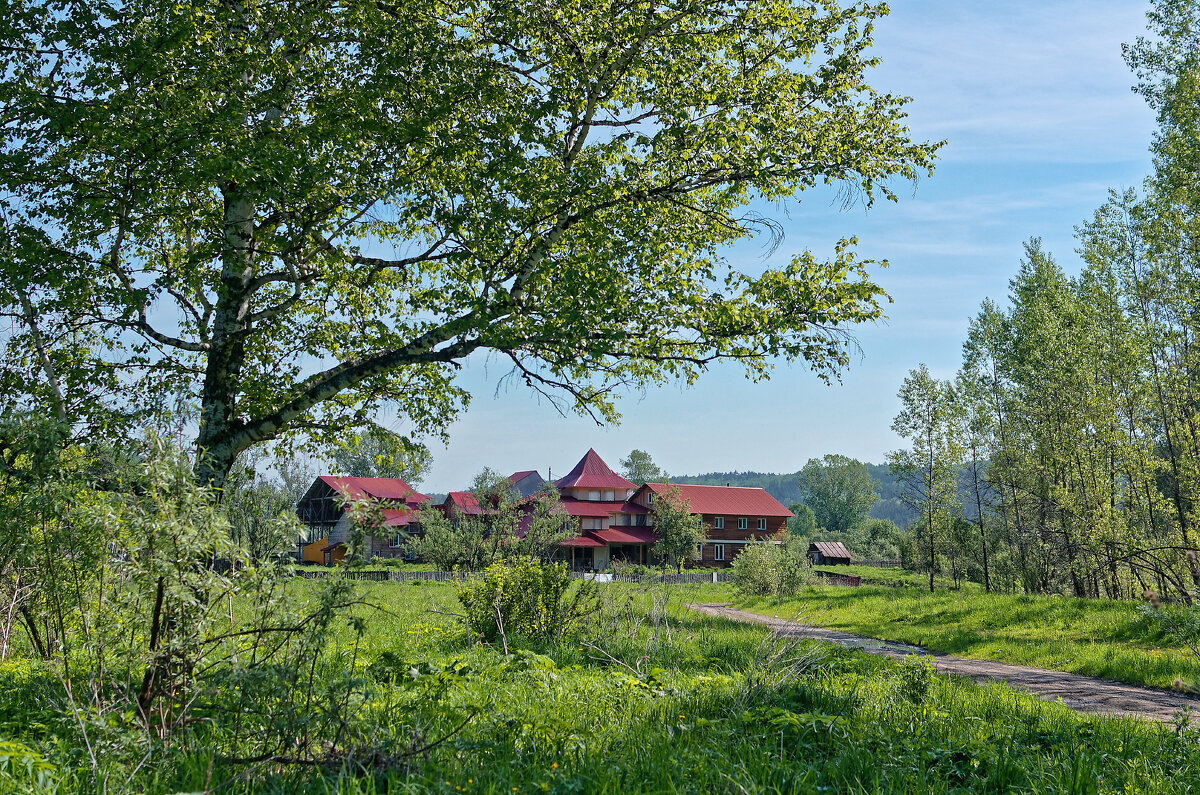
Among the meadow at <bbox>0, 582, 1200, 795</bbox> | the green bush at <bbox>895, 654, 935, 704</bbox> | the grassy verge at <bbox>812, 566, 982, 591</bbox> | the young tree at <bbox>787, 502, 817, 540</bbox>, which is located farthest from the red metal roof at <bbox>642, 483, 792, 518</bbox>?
the meadow at <bbox>0, 582, 1200, 795</bbox>

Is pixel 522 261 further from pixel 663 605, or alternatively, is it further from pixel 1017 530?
pixel 1017 530

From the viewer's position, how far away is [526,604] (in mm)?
10398

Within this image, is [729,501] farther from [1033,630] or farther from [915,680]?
[915,680]

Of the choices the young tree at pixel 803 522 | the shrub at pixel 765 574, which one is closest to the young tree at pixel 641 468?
the young tree at pixel 803 522

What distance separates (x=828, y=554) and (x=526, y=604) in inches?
2488

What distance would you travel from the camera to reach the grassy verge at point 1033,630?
11118 mm

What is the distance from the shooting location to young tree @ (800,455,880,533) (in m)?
110

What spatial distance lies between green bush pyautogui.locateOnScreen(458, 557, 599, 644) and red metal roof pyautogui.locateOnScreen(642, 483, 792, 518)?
46718 millimetres

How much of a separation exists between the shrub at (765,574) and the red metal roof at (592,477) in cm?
3362

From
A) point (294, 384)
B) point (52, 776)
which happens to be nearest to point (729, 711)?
point (52, 776)

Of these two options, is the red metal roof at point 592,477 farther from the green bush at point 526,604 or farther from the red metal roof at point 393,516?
the green bush at point 526,604

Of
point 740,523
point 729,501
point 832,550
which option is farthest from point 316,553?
point 832,550

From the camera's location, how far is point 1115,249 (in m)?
24.1

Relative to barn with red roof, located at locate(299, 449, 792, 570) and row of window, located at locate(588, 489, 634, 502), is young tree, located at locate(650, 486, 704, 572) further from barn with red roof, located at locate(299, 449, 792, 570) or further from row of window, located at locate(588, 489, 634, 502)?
row of window, located at locate(588, 489, 634, 502)
